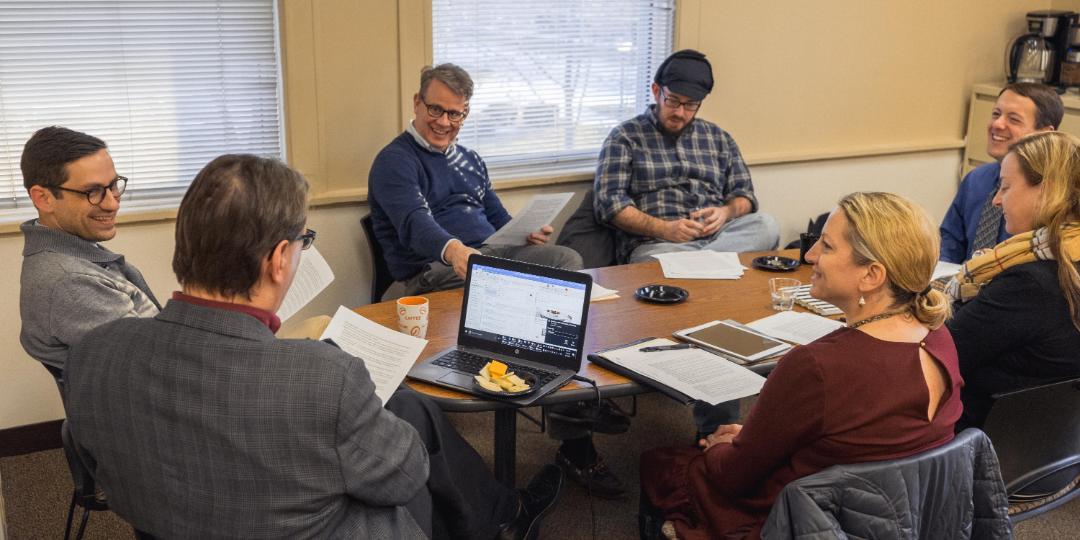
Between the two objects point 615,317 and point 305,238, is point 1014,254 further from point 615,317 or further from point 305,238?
point 305,238

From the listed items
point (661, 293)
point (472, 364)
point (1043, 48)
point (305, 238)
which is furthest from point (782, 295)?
point (1043, 48)

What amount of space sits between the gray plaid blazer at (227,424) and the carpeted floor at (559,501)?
1.49 m

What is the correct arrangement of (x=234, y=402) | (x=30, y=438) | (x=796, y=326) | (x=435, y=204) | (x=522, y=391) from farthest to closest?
1. (x=435, y=204)
2. (x=30, y=438)
3. (x=796, y=326)
4. (x=522, y=391)
5. (x=234, y=402)

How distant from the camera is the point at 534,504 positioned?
2.54 meters

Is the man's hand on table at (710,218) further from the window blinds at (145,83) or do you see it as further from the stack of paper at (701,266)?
the window blinds at (145,83)

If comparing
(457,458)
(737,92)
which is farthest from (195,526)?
(737,92)

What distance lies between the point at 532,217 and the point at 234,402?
6.20 feet

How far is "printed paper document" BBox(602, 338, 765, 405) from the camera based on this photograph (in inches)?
87.1

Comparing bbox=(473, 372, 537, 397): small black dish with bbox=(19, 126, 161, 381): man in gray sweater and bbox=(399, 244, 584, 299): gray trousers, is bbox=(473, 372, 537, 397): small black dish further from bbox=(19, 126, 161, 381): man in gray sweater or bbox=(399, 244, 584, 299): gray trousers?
bbox=(399, 244, 584, 299): gray trousers

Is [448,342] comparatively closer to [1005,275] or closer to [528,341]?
[528,341]

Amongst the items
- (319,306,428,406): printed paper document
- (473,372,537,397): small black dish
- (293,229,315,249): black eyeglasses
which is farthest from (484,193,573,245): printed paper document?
(293,229,315,249): black eyeglasses

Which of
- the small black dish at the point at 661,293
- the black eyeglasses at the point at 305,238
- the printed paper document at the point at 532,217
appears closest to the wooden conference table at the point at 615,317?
the small black dish at the point at 661,293

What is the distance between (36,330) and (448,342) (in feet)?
3.08

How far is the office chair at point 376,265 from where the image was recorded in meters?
3.70
